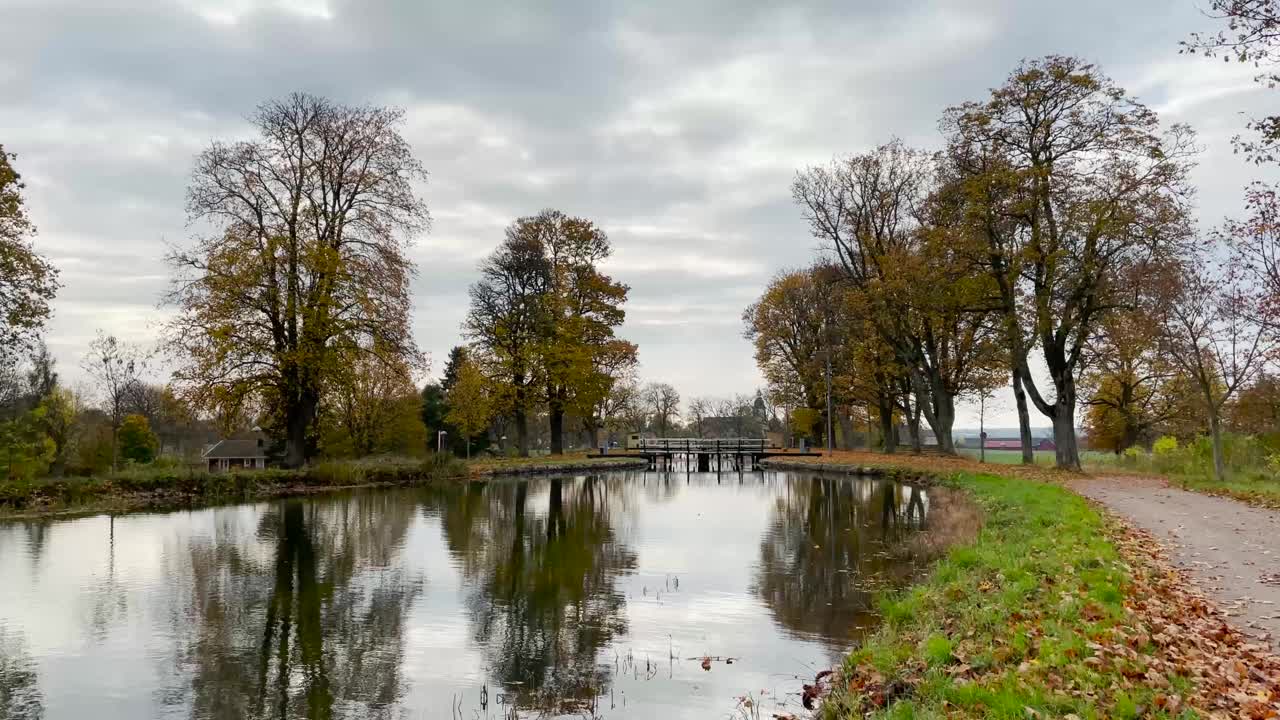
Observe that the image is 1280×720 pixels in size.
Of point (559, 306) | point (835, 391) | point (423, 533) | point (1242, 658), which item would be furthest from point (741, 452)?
point (1242, 658)

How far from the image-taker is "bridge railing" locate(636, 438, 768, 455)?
5409 cm

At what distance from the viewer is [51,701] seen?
743cm

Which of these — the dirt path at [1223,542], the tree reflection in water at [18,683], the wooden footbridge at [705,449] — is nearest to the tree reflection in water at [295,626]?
the tree reflection in water at [18,683]

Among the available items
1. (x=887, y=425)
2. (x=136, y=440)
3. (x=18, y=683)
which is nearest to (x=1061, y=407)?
(x=887, y=425)

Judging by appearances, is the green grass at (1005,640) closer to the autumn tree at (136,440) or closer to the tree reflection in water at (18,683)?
the tree reflection in water at (18,683)

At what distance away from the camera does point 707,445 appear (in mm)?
55688

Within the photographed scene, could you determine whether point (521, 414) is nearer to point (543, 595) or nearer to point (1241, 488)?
point (1241, 488)

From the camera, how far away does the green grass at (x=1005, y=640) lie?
567 centimetres

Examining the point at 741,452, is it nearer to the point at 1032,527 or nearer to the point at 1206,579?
the point at 1032,527

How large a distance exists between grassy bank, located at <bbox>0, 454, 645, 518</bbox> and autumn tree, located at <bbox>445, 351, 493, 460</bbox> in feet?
31.9

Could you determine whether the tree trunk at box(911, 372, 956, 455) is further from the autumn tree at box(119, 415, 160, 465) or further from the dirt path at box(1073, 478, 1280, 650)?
the autumn tree at box(119, 415, 160, 465)

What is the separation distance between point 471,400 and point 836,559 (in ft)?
119

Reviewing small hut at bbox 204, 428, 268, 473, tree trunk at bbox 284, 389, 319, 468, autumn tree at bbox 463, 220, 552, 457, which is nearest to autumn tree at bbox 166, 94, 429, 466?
tree trunk at bbox 284, 389, 319, 468

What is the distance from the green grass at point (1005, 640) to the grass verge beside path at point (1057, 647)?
15 mm
